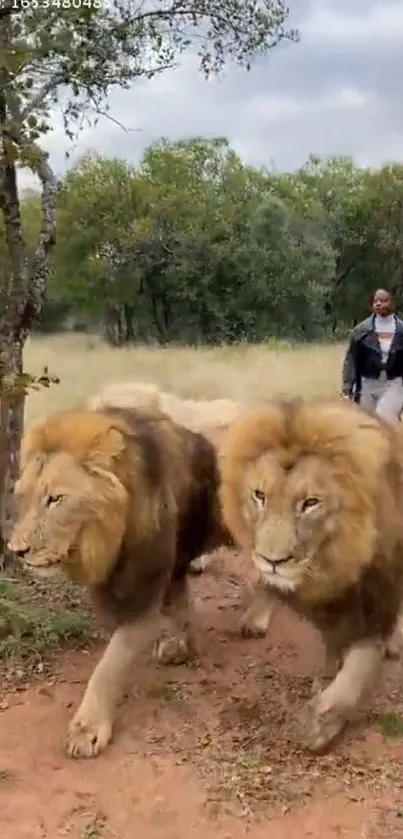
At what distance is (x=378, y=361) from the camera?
7.71 meters

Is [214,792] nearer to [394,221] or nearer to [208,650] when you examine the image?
[208,650]

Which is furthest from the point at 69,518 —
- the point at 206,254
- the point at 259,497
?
the point at 206,254

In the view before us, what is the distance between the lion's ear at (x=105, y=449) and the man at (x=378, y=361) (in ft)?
12.2

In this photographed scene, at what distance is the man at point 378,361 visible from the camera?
7.70 metres

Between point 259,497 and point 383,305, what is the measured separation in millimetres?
4152

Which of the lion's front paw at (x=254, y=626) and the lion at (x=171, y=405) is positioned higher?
the lion at (x=171, y=405)

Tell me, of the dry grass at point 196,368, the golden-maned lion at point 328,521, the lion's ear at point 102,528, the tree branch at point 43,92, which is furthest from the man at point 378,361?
the dry grass at point 196,368

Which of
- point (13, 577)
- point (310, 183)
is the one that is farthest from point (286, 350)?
point (13, 577)

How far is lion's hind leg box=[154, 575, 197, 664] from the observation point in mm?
5344

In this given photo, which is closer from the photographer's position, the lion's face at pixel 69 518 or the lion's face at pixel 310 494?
the lion's face at pixel 310 494

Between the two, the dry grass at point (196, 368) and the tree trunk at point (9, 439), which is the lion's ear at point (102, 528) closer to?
the tree trunk at point (9, 439)

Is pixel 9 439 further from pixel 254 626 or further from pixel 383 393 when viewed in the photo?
pixel 383 393

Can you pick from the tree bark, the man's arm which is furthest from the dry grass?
the tree bark

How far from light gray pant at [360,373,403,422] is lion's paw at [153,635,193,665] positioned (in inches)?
113
